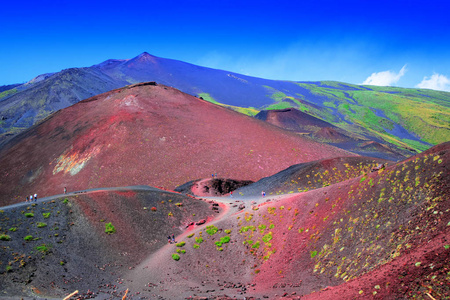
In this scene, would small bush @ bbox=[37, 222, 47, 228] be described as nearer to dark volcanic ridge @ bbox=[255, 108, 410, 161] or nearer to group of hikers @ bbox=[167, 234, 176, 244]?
group of hikers @ bbox=[167, 234, 176, 244]

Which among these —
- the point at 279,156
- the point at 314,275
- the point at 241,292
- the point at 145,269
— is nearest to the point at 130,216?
the point at 145,269

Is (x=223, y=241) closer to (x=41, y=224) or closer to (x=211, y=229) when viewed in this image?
(x=211, y=229)

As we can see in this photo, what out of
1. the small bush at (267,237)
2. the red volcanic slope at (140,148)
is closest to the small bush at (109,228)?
the small bush at (267,237)

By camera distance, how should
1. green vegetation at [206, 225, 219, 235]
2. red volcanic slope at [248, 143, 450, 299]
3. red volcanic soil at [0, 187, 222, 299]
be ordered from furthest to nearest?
green vegetation at [206, 225, 219, 235] → red volcanic soil at [0, 187, 222, 299] → red volcanic slope at [248, 143, 450, 299]

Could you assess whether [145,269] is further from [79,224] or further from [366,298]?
[366,298]

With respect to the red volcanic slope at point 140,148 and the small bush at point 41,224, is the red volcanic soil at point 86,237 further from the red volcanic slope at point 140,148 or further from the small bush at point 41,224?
the red volcanic slope at point 140,148

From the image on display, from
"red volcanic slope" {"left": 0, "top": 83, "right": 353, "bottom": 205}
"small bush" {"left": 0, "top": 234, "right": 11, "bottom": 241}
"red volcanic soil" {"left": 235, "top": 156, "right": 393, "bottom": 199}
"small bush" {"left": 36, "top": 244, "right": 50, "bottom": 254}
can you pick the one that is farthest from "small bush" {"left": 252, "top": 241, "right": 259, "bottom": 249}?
"red volcanic slope" {"left": 0, "top": 83, "right": 353, "bottom": 205}
